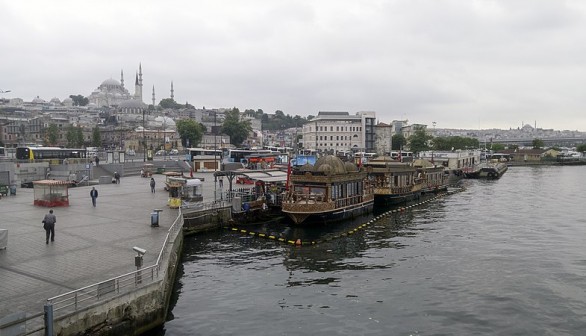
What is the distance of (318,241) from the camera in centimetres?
2956

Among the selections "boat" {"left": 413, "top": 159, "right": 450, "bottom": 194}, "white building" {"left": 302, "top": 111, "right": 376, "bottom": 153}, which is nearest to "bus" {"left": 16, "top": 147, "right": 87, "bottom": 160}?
"boat" {"left": 413, "top": 159, "right": 450, "bottom": 194}

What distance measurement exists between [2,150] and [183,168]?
1105 inches

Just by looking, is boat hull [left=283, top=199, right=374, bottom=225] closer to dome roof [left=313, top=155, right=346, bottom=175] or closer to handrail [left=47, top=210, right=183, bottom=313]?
dome roof [left=313, top=155, right=346, bottom=175]

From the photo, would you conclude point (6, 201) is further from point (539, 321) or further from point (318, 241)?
point (539, 321)

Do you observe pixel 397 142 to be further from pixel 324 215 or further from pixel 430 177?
pixel 324 215

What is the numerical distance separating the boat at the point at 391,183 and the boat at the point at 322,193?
10.1 metres

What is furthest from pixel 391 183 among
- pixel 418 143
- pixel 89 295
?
pixel 418 143

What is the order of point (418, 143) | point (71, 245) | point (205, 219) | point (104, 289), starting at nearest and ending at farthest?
point (104, 289) → point (71, 245) → point (205, 219) → point (418, 143)

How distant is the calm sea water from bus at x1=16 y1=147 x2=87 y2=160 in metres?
41.9

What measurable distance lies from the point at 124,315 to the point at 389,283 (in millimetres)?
12132

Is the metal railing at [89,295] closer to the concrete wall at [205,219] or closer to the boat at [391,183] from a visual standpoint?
the concrete wall at [205,219]

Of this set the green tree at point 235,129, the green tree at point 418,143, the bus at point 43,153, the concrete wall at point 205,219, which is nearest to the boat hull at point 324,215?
the concrete wall at point 205,219

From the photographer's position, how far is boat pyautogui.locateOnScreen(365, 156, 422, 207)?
4844 centimetres

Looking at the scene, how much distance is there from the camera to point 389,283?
21672mm
